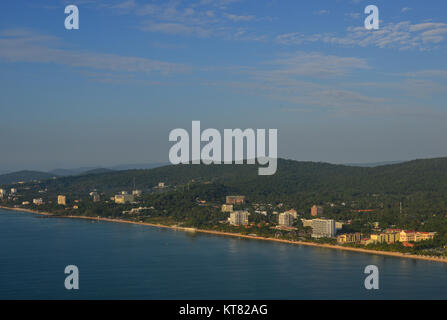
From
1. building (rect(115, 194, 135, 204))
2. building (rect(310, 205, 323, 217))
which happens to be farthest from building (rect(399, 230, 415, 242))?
building (rect(115, 194, 135, 204))

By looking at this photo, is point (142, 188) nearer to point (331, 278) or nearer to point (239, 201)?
point (239, 201)

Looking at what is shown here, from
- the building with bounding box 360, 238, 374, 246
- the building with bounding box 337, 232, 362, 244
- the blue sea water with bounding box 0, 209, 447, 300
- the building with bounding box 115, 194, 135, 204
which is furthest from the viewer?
the building with bounding box 115, 194, 135, 204

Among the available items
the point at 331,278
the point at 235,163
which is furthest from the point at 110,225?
the point at 235,163

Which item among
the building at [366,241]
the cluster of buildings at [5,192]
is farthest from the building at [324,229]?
the cluster of buildings at [5,192]

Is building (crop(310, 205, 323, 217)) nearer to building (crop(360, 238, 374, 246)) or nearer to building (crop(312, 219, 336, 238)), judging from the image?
building (crop(312, 219, 336, 238))

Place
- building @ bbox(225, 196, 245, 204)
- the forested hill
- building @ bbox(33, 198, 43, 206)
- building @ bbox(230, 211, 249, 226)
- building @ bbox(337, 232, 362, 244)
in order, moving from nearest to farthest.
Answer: building @ bbox(337, 232, 362, 244), building @ bbox(230, 211, 249, 226), building @ bbox(225, 196, 245, 204), the forested hill, building @ bbox(33, 198, 43, 206)

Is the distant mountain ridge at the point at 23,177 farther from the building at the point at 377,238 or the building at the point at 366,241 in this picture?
the building at the point at 377,238
